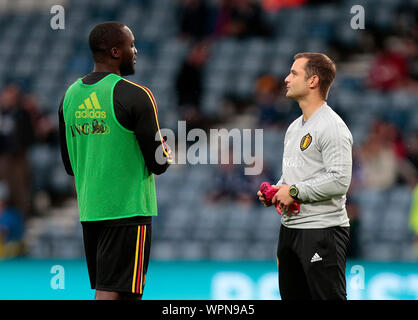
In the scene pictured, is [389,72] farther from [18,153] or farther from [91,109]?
[91,109]

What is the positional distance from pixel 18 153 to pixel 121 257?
716cm

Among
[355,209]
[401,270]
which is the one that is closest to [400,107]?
[355,209]

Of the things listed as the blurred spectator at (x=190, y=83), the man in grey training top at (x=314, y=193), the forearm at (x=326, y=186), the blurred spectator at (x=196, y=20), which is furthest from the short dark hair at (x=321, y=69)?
the blurred spectator at (x=196, y=20)

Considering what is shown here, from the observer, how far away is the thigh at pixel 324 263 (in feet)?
12.6

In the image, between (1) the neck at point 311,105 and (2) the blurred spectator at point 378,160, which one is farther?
(2) the blurred spectator at point 378,160

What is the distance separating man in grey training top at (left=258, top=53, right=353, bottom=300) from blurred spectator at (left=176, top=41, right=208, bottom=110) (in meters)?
7.06

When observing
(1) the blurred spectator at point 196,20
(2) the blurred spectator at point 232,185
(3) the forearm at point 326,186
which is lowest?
(2) the blurred spectator at point 232,185

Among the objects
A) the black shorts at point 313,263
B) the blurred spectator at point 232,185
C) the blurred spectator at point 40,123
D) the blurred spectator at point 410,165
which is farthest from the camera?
the blurred spectator at point 40,123

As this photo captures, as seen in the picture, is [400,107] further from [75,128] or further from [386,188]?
[75,128]

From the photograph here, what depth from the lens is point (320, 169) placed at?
395cm

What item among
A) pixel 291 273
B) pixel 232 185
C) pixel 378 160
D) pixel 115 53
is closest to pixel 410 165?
pixel 378 160

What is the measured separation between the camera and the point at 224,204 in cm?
1019

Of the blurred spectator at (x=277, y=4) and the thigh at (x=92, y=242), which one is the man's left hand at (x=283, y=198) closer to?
the thigh at (x=92, y=242)

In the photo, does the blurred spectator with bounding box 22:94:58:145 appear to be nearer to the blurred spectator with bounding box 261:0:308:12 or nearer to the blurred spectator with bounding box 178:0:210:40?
the blurred spectator with bounding box 178:0:210:40
